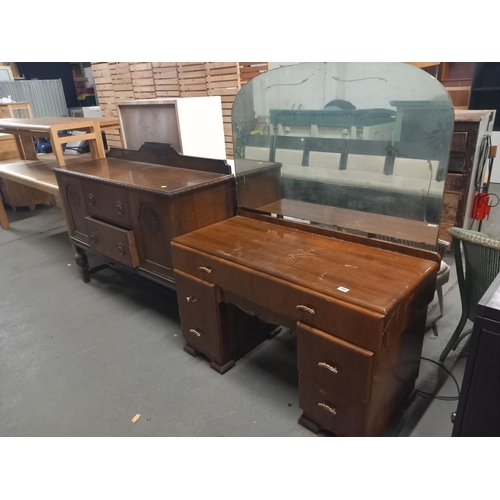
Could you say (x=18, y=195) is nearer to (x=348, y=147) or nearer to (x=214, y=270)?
(x=214, y=270)

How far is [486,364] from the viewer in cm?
116

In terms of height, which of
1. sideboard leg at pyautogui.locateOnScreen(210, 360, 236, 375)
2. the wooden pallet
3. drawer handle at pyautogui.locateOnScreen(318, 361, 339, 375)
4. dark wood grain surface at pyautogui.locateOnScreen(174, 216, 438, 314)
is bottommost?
sideboard leg at pyautogui.locateOnScreen(210, 360, 236, 375)

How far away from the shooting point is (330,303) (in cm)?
133

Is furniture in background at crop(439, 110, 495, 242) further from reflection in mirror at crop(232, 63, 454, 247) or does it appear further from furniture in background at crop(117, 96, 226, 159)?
furniture in background at crop(117, 96, 226, 159)

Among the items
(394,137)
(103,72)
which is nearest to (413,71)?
(394,137)

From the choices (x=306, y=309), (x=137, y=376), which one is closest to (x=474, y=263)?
(x=306, y=309)

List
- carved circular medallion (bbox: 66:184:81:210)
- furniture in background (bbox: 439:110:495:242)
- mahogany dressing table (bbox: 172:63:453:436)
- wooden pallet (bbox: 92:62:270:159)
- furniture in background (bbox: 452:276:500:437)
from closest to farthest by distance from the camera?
furniture in background (bbox: 452:276:500:437) < mahogany dressing table (bbox: 172:63:453:436) < carved circular medallion (bbox: 66:184:81:210) < furniture in background (bbox: 439:110:495:242) < wooden pallet (bbox: 92:62:270:159)

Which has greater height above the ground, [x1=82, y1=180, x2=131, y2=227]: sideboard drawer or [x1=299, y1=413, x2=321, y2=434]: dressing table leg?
[x1=82, y1=180, x2=131, y2=227]: sideboard drawer

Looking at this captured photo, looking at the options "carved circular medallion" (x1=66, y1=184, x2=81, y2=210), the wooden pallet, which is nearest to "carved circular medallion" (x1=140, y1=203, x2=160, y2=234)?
"carved circular medallion" (x1=66, y1=184, x2=81, y2=210)

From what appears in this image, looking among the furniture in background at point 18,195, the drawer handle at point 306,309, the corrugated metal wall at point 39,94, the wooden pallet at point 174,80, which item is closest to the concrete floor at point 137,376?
the drawer handle at point 306,309

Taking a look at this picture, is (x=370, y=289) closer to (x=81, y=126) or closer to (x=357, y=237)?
(x=357, y=237)

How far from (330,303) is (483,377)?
0.49 metres

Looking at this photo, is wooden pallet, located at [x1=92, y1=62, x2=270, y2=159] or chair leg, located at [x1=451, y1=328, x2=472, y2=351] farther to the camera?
wooden pallet, located at [x1=92, y1=62, x2=270, y2=159]

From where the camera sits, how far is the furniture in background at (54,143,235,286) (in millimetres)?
2018
